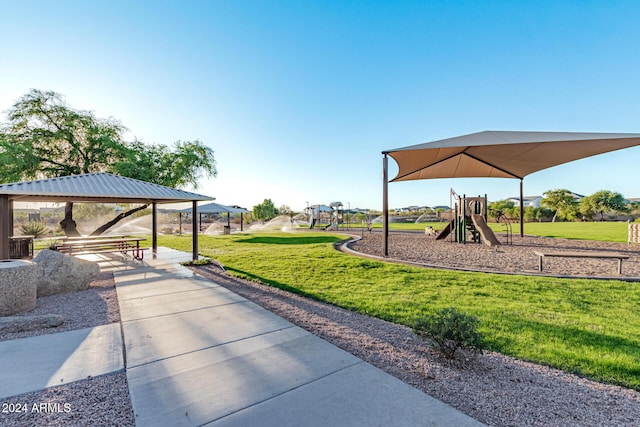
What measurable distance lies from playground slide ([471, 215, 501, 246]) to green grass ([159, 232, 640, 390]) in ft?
20.9

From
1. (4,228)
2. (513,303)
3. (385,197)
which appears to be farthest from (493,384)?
(4,228)

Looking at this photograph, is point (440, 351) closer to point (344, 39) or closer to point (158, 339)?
point (158, 339)

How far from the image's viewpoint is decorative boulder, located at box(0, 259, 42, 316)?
392cm

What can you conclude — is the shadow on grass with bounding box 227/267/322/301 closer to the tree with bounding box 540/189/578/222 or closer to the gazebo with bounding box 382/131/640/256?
the gazebo with bounding box 382/131/640/256

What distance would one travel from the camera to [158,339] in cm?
308

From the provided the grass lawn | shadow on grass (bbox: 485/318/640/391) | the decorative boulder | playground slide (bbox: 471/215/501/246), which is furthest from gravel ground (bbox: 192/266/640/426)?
the grass lawn

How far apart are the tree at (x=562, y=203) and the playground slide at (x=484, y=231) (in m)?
30.4

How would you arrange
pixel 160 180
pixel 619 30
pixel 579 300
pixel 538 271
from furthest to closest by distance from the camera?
pixel 160 180 → pixel 619 30 → pixel 538 271 → pixel 579 300

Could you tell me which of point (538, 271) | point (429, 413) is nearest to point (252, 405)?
point (429, 413)

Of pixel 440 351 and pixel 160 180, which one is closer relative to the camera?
pixel 440 351

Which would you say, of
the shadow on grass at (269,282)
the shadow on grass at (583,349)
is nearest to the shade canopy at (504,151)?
the shadow on grass at (583,349)

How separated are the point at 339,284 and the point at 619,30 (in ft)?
39.5

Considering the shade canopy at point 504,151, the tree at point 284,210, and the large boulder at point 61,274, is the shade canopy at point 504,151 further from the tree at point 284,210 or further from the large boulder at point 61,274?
the tree at point 284,210

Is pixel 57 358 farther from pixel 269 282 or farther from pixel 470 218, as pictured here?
pixel 470 218
